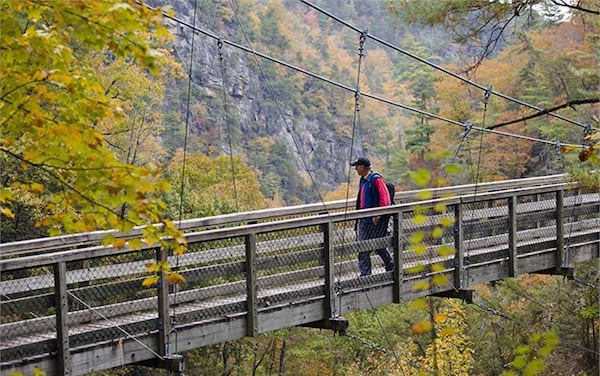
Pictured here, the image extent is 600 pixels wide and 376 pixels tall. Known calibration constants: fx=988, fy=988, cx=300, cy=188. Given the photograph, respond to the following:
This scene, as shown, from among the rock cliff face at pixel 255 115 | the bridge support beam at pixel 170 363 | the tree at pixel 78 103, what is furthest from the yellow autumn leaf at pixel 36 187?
the rock cliff face at pixel 255 115

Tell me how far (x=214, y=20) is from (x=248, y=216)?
5857cm

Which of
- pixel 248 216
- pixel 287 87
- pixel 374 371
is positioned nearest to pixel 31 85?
pixel 248 216

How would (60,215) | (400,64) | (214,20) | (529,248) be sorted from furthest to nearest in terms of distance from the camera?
(400,64)
(214,20)
(529,248)
(60,215)

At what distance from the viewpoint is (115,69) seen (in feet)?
62.6

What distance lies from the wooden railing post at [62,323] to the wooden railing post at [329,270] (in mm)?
1938

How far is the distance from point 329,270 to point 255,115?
62731mm

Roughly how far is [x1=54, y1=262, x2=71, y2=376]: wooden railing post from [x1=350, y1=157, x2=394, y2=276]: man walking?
2.41 meters

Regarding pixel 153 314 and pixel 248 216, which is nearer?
pixel 153 314

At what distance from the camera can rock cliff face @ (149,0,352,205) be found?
5847cm

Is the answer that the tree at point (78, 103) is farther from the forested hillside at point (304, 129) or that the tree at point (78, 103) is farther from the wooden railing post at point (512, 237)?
the wooden railing post at point (512, 237)

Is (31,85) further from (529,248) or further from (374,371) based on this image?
(374,371)

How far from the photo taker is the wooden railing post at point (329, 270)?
243 inches

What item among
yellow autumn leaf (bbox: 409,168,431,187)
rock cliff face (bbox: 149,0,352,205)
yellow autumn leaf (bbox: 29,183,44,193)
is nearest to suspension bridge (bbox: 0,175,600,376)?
yellow autumn leaf (bbox: 29,183,44,193)

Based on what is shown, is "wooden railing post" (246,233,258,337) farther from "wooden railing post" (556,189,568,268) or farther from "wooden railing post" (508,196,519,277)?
"wooden railing post" (556,189,568,268)
